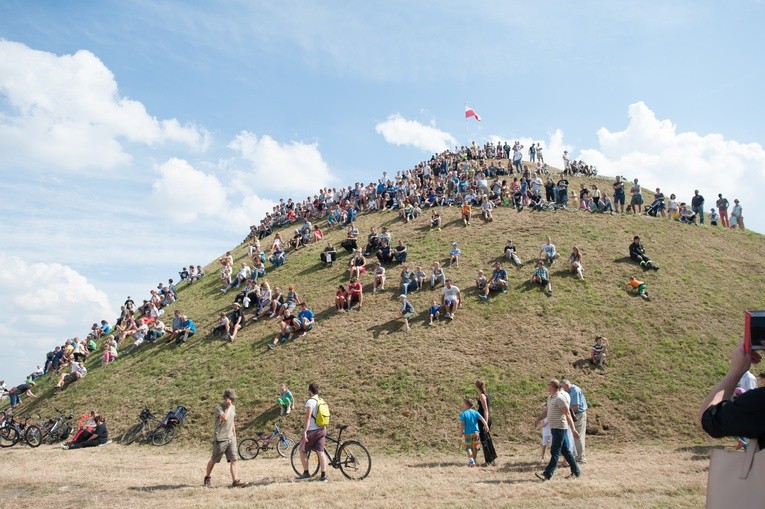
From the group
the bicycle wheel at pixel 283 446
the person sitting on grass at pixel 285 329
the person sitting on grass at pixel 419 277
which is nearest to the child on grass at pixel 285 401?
the bicycle wheel at pixel 283 446

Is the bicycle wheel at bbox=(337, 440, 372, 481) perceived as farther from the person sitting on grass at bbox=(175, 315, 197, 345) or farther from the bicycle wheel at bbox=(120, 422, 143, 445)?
the person sitting on grass at bbox=(175, 315, 197, 345)

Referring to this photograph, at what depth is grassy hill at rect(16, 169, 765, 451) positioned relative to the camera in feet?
59.9

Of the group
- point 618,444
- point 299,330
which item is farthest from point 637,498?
point 299,330

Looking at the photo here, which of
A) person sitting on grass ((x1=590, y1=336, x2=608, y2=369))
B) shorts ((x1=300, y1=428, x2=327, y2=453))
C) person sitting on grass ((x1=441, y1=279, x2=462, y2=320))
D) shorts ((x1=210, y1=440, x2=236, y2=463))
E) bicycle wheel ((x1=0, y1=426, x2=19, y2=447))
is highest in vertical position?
person sitting on grass ((x1=441, y1=279, x2=462, y2=320))

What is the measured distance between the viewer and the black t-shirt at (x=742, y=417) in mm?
2983

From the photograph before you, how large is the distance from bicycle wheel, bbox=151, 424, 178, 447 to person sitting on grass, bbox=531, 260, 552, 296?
1680 centimetres

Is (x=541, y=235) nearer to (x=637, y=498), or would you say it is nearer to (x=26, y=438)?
(x=637, y=498)

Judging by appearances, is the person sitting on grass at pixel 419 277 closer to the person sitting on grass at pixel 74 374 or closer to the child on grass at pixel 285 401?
the child on grass at pixel 285 401

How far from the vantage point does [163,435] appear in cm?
1956

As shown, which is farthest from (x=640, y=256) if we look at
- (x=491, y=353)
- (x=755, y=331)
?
(x=755, y=331)

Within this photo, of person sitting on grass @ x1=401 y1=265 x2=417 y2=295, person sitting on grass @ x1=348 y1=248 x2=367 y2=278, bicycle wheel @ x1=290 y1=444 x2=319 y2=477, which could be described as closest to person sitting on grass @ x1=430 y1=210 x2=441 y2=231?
person sitting on grass @ x1=348 y1=248 x2=367 y2=278

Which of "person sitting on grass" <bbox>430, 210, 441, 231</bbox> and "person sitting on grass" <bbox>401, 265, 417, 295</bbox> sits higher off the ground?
"person sitting on grass" <bbox>430, 210, 441, 231</bbox>

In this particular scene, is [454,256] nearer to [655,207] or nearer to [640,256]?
[640,256]

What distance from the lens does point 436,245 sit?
102 feet
